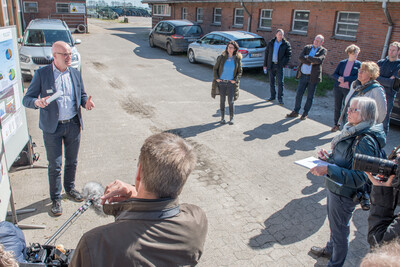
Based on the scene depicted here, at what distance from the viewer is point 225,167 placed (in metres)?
5.86

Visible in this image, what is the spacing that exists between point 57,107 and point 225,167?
9.71 ft

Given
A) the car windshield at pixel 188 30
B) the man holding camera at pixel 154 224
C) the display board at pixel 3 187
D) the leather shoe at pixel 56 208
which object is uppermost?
the car windshield at pixel 188 30

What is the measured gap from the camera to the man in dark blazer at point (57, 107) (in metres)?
4.10

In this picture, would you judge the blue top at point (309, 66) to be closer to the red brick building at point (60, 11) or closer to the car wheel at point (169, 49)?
the car wheel at point (169, 49)

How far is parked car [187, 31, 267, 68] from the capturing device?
13.2 m

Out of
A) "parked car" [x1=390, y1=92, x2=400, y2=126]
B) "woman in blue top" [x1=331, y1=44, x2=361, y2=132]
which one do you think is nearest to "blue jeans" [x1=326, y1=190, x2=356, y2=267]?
"woman in blue top" [x1=331, y1=44, x2=361, y2=132]

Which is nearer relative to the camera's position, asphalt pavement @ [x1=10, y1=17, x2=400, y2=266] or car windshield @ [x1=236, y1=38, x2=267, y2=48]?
asphalt pavement @ [x1=10, y1=17, x2=400, y2=266]

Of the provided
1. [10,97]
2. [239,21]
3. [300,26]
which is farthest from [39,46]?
[239,21]

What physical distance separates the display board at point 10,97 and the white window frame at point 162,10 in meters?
23.7

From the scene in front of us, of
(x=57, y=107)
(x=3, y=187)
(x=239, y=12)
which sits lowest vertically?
(x=3, y=187)

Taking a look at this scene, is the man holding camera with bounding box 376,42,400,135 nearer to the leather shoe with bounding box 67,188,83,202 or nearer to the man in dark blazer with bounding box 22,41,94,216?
the man in dark blazer with bounding box 22,41,94,216

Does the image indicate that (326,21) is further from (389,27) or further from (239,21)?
(239,21)

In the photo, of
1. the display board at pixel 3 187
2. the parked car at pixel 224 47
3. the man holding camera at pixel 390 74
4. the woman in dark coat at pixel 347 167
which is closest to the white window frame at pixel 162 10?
the parked car at pixel 224 47

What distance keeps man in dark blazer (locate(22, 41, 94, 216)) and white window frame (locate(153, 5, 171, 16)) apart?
24.0m
